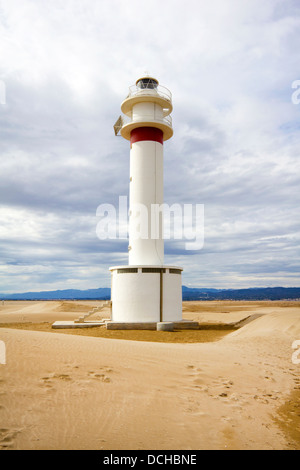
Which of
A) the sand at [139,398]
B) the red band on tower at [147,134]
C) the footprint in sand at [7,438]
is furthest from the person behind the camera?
the red band on tower at [147,134]

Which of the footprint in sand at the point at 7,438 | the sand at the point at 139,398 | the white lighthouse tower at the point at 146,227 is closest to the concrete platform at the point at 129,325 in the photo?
the white lighthouse tower at the point at 146,227

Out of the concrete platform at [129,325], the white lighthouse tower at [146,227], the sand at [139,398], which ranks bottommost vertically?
the concrete platform at [129,325]

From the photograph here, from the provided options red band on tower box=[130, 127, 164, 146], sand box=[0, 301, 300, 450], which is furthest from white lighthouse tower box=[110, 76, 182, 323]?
sand box=[0, 301, 300, 450]

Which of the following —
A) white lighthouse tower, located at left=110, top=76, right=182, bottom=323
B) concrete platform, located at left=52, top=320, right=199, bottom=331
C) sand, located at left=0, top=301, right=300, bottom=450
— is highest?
white lighthouse tower, located at left=110, top=76, right=182, bottom=323

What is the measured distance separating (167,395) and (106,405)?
1.47 metres

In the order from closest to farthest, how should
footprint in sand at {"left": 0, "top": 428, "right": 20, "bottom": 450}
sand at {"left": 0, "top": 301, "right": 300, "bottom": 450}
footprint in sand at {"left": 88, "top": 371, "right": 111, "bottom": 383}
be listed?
footprint in sand at {"left": 0, "top": 428, "right": 20, "bottom": 450}, sand at {"left": 0, "top": 301, "right": 300, "bottom": 450}, footprint in sand at {"left": 88, "top": 371, "right": 111, "bottom": 383}

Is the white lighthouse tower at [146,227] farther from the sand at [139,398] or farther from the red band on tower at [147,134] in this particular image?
the sand at [139,398]

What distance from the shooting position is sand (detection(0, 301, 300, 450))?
5.05 meters

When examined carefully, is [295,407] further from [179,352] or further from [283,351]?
[283,351]

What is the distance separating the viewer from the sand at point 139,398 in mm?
5051

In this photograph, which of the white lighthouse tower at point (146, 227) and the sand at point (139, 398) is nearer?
the sand at point (139, 398)

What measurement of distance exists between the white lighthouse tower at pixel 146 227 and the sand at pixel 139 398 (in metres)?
9.44

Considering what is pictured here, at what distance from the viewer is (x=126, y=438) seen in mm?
5020

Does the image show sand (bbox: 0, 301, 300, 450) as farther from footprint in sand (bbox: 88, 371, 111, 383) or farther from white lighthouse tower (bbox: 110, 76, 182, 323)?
white lighthouse tower (bbox: 110, 76, 182, 323)
